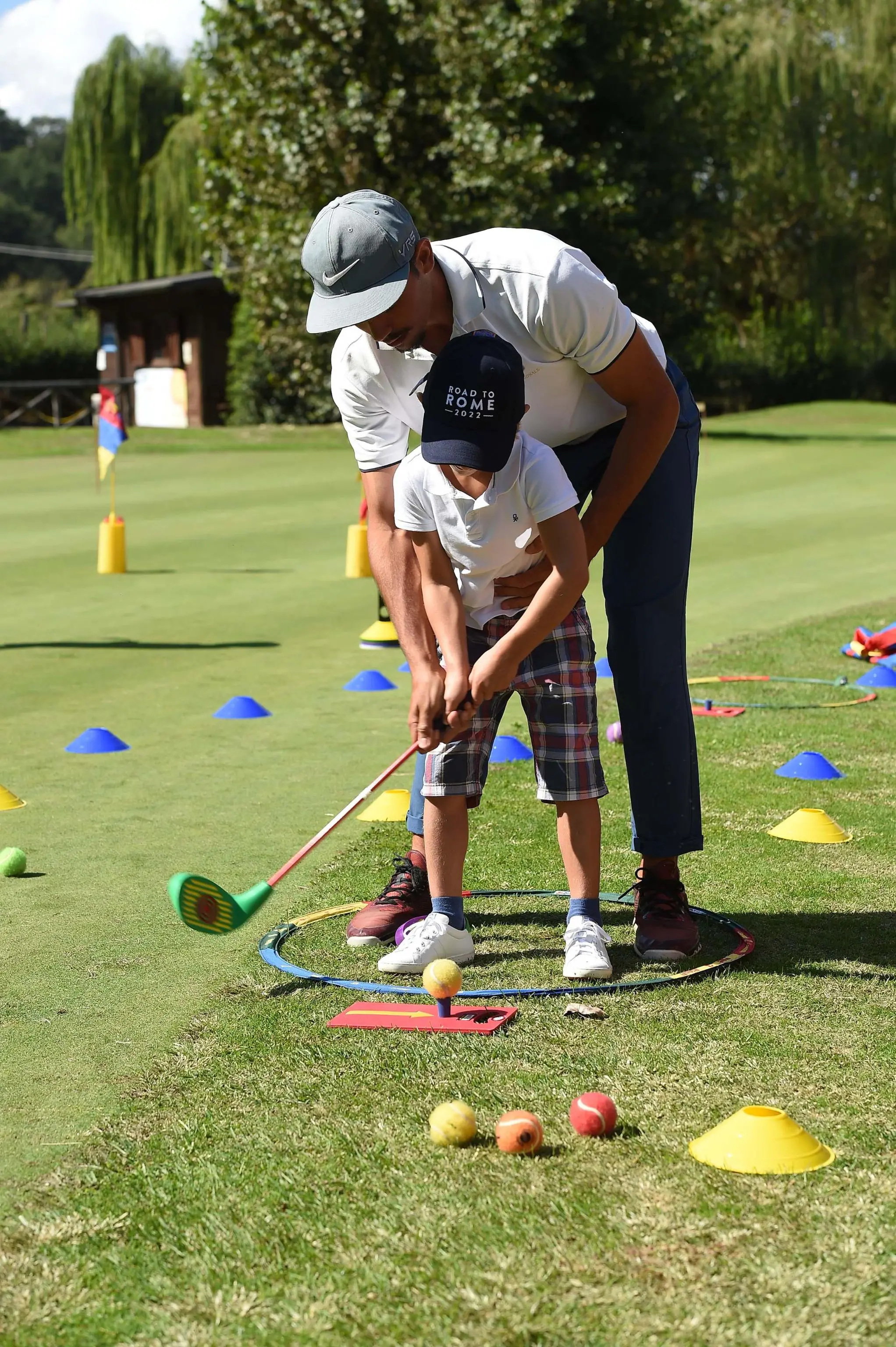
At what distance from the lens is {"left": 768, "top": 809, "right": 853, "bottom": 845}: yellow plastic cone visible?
4.91 metres

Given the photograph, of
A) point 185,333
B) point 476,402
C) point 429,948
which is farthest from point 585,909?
point 185,333

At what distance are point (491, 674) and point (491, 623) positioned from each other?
0.26m

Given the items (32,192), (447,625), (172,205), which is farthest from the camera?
(32,192)

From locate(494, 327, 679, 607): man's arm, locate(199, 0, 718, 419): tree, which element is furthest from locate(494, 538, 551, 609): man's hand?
locate(199, 0, 718, 419): tree

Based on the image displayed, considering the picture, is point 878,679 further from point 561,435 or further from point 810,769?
point 561,435

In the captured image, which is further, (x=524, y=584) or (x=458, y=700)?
(x=524, y=584)

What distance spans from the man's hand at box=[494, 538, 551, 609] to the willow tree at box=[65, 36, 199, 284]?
1494 inches

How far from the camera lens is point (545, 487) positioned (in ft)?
12.2

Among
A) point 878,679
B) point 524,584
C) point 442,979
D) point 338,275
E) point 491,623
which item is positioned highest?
point 338,275

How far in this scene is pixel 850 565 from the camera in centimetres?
1253

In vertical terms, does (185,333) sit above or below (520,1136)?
above

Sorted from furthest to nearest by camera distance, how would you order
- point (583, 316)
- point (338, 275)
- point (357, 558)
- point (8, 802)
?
1. point (357, 558)
2. point (8, 802)
3. point (583, 316)
4. point (338, 275)

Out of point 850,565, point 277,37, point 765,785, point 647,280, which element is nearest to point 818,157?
point 647,280

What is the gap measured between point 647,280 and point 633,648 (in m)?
26.4
